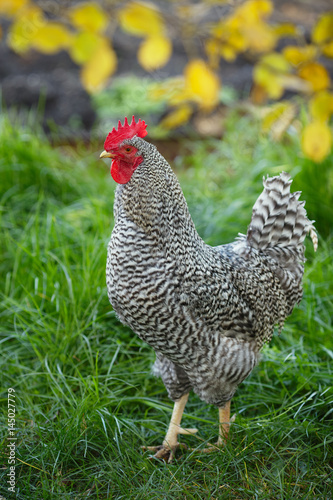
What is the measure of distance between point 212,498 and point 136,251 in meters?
1.35

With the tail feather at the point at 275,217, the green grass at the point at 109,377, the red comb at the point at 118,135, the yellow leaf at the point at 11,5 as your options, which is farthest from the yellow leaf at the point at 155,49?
the green grass at the point at 109,377

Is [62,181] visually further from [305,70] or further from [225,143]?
[305,70]

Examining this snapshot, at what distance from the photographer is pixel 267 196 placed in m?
3.17

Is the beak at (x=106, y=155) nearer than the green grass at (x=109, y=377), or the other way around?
the beak at (x=106, y=155)

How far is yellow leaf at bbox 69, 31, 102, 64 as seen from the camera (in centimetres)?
164

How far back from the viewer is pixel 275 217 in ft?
10.3

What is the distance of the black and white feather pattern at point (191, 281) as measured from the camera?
249 centimetres

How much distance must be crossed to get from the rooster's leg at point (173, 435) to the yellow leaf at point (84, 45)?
214 centimetres

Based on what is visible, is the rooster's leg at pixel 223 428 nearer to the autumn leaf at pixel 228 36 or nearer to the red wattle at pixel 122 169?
the red wattle at pixel 122 169

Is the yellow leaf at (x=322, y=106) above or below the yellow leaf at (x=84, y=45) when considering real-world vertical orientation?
Result: above

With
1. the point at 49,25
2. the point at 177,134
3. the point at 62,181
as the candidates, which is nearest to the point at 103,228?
the point at 62,181

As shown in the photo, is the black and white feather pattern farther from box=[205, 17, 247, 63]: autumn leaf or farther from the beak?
box=[205, 17, 247, 63]: autumn leaf

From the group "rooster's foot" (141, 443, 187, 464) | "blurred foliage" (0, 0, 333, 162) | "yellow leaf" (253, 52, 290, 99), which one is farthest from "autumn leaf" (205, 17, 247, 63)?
"rooster's foot" (141, 443, 187, 464)

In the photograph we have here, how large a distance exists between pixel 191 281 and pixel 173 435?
1075 millimetres
